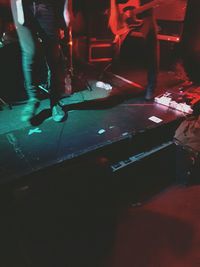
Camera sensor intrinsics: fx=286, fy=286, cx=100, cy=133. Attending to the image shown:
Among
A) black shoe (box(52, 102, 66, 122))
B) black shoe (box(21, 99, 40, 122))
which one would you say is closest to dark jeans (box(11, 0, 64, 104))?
black shoe (box(21, 99, 40, 122))

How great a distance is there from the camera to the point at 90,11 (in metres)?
4.39

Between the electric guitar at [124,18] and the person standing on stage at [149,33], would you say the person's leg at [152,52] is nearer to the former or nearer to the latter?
the person standing on stage at [149,33]

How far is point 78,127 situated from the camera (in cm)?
259

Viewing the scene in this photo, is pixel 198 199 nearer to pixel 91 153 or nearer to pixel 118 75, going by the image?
pixel 91 153

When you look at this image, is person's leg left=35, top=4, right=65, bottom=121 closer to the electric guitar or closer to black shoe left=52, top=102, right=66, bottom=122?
black shoe left=52, top=102, right=66, bottom=122

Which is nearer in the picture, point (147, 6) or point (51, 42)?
point (51, 42)

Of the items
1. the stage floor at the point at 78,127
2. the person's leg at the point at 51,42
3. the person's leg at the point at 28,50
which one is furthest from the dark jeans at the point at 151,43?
the person's leg at the point at 28,50

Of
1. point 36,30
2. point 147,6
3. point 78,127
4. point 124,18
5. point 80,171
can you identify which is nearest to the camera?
point 80,171

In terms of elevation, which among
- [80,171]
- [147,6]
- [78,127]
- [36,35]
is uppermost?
[147,6]

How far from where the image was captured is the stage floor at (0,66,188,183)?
2164 mm

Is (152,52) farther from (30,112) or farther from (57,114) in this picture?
(30,112)

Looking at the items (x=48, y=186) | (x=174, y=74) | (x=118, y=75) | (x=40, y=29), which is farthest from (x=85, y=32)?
(x=48, y=186)

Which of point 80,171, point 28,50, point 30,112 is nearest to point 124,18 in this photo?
point 28,50

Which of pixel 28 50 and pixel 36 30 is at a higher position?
pixel 36 30
